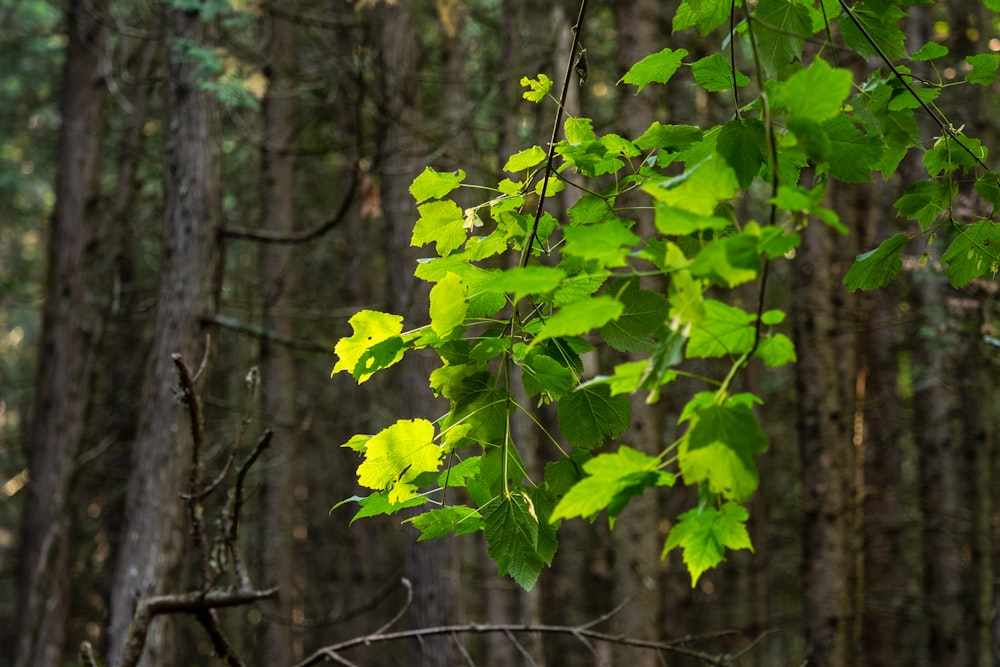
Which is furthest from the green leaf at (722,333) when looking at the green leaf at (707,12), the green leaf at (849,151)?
the green leaf at (707,12)

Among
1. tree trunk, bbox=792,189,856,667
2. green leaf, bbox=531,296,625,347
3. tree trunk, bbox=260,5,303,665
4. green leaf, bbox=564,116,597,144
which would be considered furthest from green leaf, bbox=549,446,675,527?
tree trunk, bbox=260,5,303,665

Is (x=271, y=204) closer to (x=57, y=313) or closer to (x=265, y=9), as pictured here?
(x=57, y=313)

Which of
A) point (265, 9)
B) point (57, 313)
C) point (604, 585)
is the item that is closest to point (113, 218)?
point (57, 313)

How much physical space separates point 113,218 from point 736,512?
8658mm

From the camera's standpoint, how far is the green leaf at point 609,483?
1092 millimetres

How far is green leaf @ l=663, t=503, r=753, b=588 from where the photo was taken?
113 centimetres

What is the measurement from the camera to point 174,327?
574cm

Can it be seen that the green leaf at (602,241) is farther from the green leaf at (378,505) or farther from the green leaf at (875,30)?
the green leaf at (875,30)

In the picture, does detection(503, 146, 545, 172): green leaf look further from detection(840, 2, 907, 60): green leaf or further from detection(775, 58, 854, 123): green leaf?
detection(840, 2, 907, 60): green leaf

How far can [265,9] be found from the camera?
742 cm

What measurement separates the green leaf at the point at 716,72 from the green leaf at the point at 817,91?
17.3 inches

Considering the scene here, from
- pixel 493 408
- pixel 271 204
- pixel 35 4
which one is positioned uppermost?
pixel 35 4

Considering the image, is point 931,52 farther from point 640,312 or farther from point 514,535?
point 514,535

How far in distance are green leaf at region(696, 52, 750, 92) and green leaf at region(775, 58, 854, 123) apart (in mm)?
440
